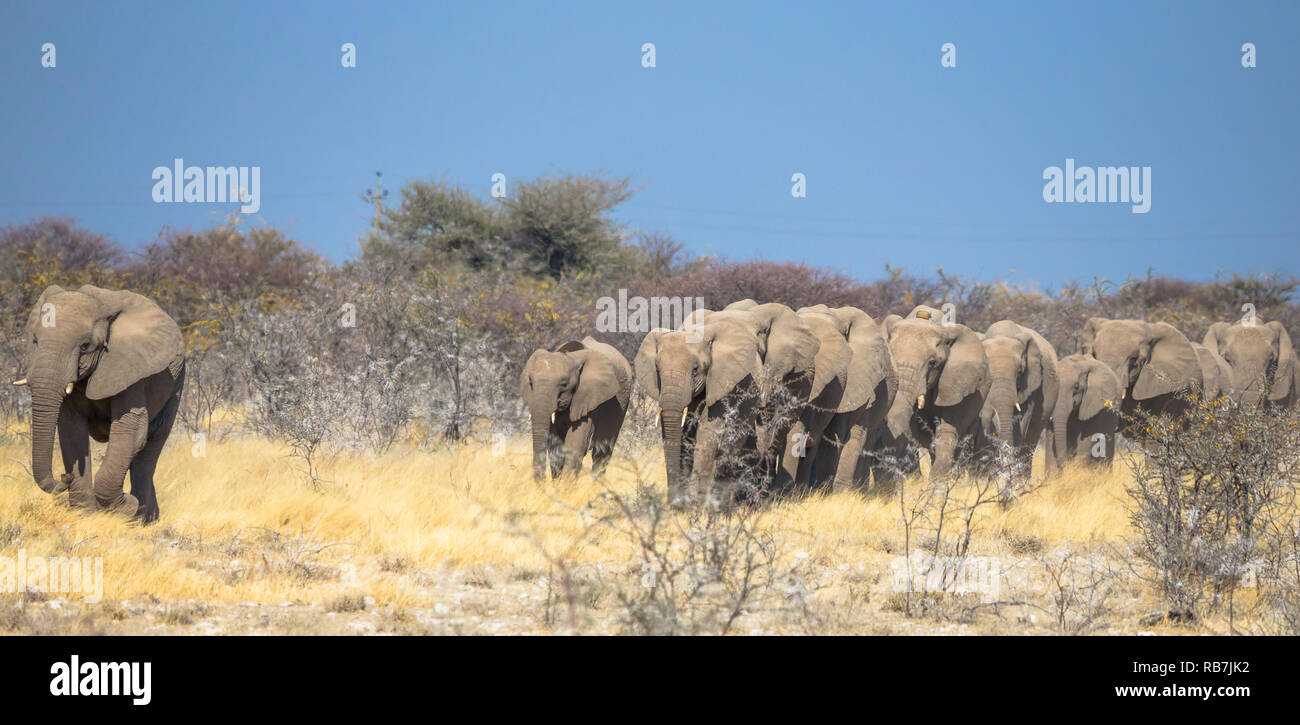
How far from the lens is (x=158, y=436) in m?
9.94

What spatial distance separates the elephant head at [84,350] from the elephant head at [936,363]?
24.3 ft

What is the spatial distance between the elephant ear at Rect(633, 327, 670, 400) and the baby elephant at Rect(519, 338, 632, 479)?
1670mm

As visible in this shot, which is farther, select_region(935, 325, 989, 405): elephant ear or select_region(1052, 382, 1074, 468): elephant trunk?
select_region(1052, 382, 1074, 468): elephant trunk

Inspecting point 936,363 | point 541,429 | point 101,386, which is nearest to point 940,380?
point 936,363

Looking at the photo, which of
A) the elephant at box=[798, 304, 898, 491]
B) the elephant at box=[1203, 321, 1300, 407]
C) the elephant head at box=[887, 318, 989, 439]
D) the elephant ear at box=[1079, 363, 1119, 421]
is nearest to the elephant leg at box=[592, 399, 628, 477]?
the elephant at box=[798, 304, 898, 491]

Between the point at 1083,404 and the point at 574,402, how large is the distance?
22.6 ft

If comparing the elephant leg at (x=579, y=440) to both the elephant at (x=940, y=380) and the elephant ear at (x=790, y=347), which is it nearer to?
the elephant ear at (x=790, y=347)

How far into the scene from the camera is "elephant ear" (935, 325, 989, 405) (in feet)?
42.2

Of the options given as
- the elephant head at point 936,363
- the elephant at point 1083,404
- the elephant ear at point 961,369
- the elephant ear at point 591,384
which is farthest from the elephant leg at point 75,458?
the elephant at point 1083,404

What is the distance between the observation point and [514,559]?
8.93 meters

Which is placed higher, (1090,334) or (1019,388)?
(1090,334)

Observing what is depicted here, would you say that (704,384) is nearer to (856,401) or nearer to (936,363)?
(856,401)

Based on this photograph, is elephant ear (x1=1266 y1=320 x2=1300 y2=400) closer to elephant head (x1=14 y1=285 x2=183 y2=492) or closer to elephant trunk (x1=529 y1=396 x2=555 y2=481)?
elephant trunk (x1=529 y1=396 x2=555 y2=481)
